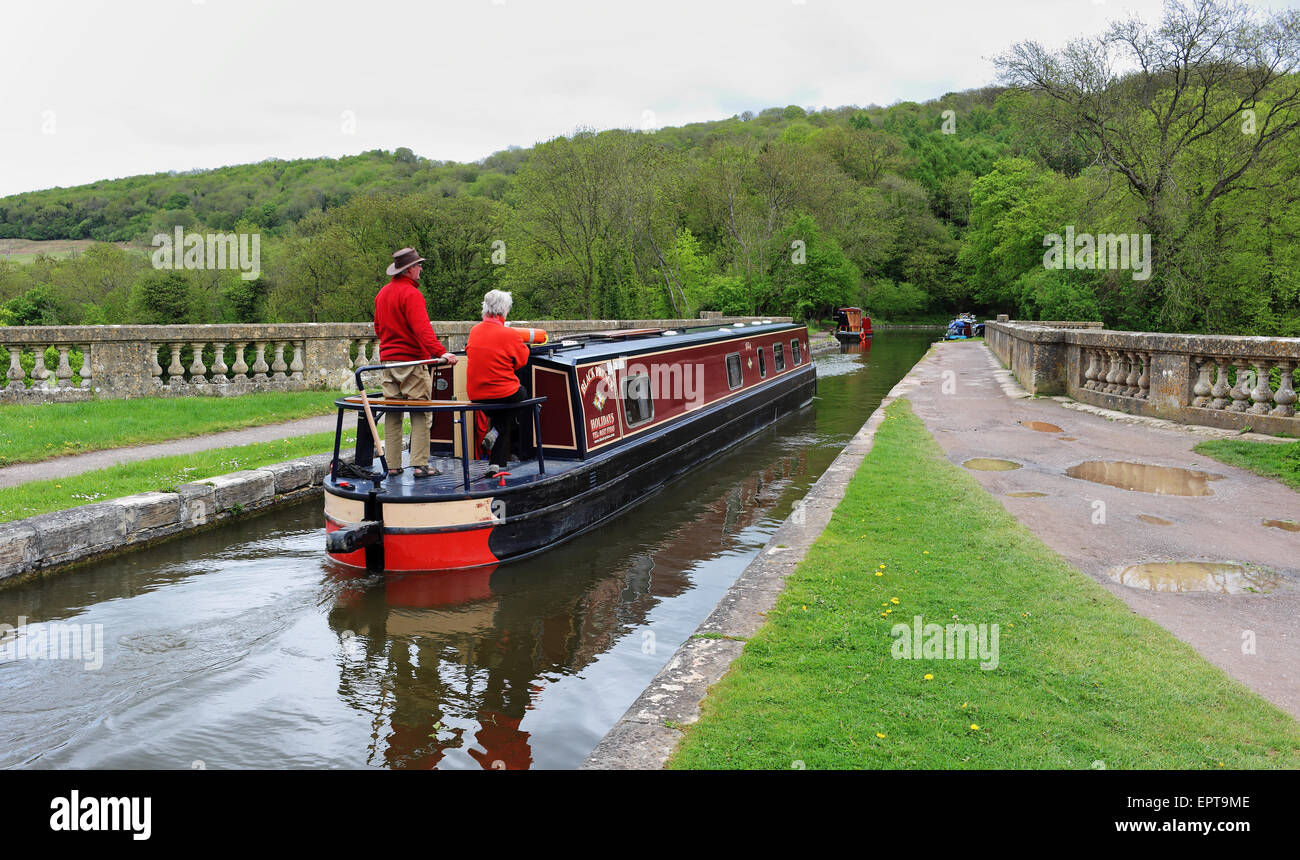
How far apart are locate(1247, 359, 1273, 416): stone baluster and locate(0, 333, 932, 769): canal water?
19.8 feet

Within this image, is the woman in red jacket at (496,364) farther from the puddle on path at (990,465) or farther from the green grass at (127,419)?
the puddle on path at (990,465)

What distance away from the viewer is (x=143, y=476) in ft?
25.8

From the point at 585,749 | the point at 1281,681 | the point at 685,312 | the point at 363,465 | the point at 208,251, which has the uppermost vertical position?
the point at 208,251

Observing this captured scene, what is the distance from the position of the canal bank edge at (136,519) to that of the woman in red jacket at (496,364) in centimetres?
255

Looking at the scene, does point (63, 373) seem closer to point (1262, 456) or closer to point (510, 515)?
point (510, 515)

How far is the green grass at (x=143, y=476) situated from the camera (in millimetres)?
6871

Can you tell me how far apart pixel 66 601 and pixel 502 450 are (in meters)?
3.40

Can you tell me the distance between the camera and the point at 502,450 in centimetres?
762

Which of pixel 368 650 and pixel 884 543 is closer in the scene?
pixel 368 650

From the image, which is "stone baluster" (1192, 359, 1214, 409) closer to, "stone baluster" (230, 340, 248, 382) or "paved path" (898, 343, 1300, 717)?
"paved path" (898, 343, 1300, 717)

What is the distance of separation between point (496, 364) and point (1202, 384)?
28.4 feet

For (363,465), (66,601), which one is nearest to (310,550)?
(363,465)

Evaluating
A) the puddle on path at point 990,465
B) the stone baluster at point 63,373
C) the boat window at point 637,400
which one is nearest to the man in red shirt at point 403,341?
the boat window at point 637,400

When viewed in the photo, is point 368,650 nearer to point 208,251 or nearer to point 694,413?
point 694,413
